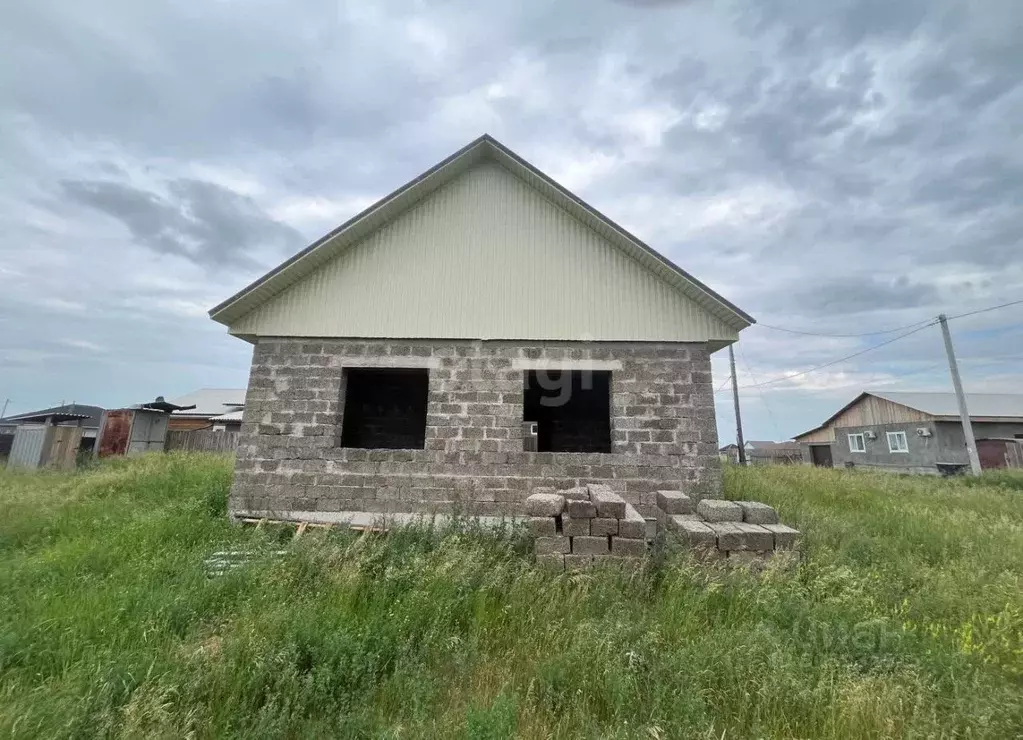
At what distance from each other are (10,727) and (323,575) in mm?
2413

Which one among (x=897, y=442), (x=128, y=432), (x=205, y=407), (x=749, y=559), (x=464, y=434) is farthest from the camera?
(x=205, y=407)

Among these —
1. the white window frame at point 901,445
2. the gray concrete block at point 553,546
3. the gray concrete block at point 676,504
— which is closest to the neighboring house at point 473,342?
the gray concrete block at point 676,504

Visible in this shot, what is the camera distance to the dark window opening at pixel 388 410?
34.8ft

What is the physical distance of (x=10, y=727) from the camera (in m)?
2.69

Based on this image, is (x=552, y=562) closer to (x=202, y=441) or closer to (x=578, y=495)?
(x=578, y=495)

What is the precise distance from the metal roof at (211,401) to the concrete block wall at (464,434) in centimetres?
2494

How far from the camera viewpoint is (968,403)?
25.1 metres

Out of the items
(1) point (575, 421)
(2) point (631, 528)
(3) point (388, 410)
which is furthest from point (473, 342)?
(1) point (575, 421)

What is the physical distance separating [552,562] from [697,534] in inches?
67.9

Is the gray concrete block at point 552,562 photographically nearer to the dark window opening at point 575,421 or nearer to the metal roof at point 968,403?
the dark window opening at point 575,421

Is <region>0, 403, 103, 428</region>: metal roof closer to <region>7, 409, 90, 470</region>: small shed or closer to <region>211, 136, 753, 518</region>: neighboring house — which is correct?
<region>7, 409, 90, 470</region>: small shed

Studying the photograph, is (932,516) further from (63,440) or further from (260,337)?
(63,440)

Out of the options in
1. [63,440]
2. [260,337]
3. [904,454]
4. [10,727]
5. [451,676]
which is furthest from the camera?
[904,454]

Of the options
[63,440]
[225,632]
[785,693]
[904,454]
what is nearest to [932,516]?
[785,693]
